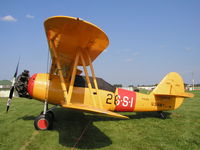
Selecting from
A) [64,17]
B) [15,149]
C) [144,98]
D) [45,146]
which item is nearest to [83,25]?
[64,17]

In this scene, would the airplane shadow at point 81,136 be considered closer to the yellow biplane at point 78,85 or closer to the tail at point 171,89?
the yellow biplane at point 78,85

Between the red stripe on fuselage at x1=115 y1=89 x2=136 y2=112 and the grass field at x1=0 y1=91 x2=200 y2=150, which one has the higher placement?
the red stripe on fuselage at x1=115 y1=89 x2=136 y2=112

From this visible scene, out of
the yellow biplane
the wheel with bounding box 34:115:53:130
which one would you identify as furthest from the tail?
the wheel with bounding box 34:115:53:130

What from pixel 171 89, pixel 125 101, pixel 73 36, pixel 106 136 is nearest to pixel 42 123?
pixel 106 136

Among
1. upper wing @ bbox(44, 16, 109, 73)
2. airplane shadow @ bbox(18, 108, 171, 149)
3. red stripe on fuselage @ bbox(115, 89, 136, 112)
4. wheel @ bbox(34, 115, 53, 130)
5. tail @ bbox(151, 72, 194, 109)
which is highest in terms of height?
upper wing @ bbox(44, 16, 109, 73)

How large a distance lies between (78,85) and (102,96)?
1.01 metres

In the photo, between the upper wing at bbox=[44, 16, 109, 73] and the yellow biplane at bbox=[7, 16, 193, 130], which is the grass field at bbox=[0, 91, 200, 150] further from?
the upper wing at bbox=[44, 16, 109, 73]

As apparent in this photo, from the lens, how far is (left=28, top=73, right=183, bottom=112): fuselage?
17.1 ft

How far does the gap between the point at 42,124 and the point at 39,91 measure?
46.4 inches

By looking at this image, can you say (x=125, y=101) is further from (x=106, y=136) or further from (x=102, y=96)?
(x=106, y=136)

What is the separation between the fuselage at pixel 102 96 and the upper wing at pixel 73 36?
3.01 ft

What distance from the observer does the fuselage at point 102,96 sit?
5227 mm

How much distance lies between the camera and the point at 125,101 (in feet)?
19.6

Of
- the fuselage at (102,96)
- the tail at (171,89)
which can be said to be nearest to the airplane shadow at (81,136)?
the fuselage at (102,96)
